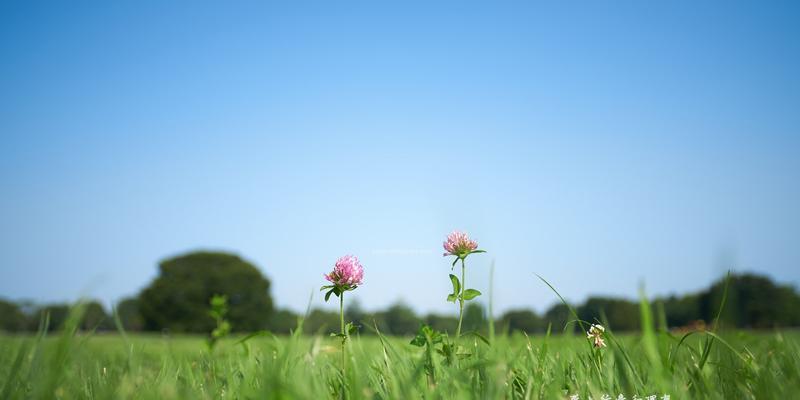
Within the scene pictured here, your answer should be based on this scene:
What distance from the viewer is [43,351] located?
4.61 feet

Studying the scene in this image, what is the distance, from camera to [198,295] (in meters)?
Answer: 47.2

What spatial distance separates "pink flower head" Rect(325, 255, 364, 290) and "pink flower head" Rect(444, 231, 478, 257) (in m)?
0.39

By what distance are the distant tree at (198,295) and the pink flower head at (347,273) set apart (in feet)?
153

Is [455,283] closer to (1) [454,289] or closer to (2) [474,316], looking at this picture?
(1) [454,289]

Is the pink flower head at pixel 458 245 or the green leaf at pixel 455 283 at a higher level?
the pink flower head at pixel 458 245

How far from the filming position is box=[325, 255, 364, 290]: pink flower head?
6.42ft

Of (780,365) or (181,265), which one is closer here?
(780,365)

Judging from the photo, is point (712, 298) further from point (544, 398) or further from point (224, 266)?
point (224, 266)

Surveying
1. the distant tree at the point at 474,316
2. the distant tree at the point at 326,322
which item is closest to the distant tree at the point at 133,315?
the distant tree at the point at 326,322

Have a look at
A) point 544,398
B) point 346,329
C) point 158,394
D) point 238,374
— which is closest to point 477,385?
point 544,398

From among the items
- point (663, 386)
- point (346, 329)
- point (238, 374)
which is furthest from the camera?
point (238, 374)

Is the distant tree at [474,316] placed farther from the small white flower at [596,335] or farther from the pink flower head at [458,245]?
the small white flower at [596,335]

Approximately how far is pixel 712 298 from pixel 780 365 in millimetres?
947

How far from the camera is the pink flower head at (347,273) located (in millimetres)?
1957
